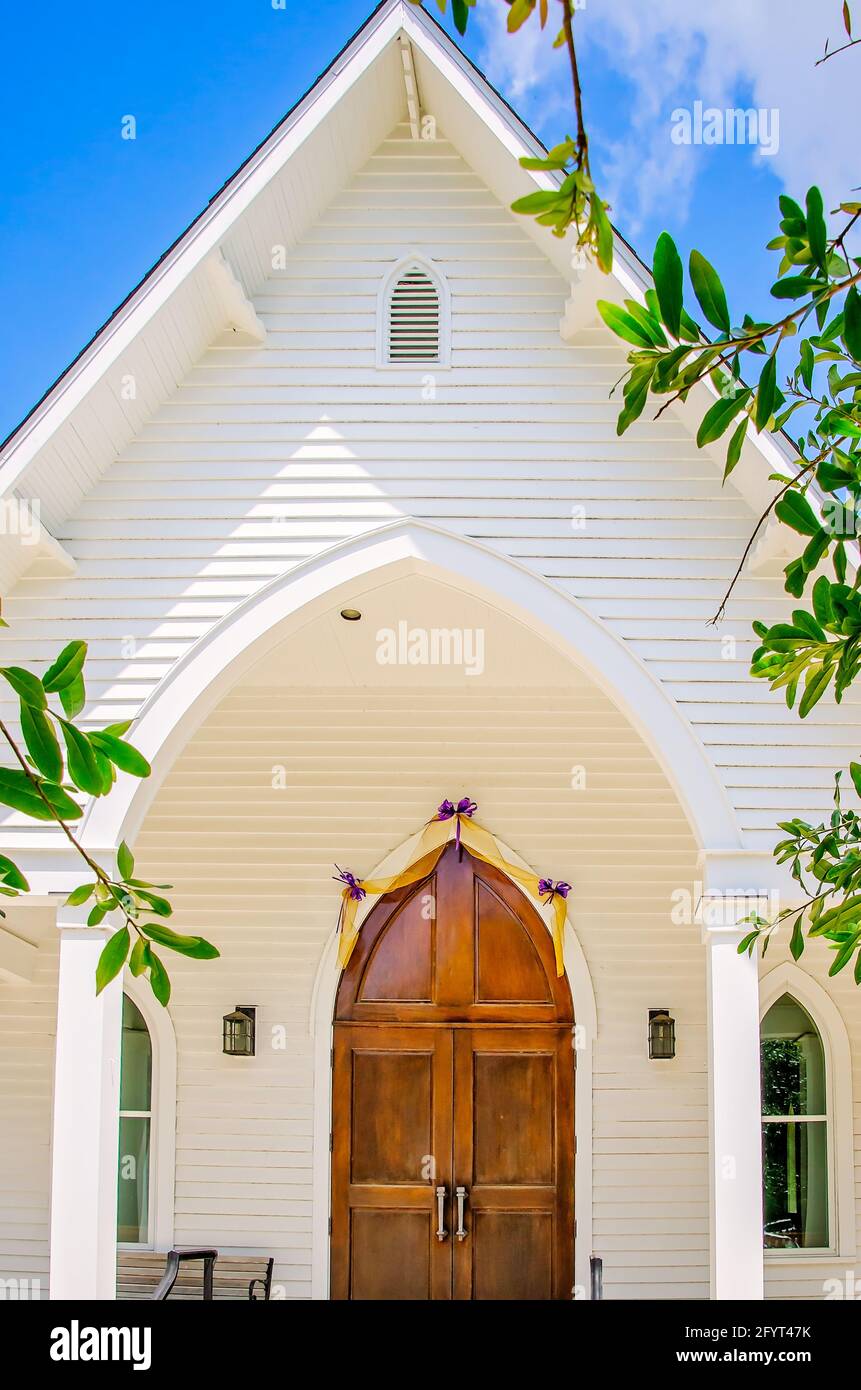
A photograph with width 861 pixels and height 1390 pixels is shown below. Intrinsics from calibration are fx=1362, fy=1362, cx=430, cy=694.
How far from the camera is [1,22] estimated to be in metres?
9.74

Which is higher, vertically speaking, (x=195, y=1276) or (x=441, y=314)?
(x=441, y=314)

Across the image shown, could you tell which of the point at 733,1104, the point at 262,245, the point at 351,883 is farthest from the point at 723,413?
the point at 351,883

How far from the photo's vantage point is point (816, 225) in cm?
213

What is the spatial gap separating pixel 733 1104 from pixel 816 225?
4760mm

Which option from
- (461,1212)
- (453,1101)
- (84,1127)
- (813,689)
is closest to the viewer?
(813,689)

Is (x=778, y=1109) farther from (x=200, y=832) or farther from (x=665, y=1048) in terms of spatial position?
(x=200, y=832)

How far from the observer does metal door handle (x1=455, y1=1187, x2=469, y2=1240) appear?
830 centimetres

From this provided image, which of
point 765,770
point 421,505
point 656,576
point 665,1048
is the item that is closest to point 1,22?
point 421,505

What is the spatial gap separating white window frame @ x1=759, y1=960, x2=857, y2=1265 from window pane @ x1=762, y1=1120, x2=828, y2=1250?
2.2 inches

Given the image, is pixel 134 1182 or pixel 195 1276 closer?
pixel 195 1276

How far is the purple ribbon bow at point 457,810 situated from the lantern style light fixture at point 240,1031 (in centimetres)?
170

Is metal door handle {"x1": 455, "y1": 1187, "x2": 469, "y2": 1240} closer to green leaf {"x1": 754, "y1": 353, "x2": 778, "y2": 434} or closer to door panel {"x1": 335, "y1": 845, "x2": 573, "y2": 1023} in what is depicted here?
door panel {"x1": 335, "y1": 845, "x2": 573, "y2": 1023}

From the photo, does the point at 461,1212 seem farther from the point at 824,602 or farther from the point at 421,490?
the point at 824,602

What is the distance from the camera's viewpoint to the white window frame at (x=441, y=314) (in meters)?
6.64
